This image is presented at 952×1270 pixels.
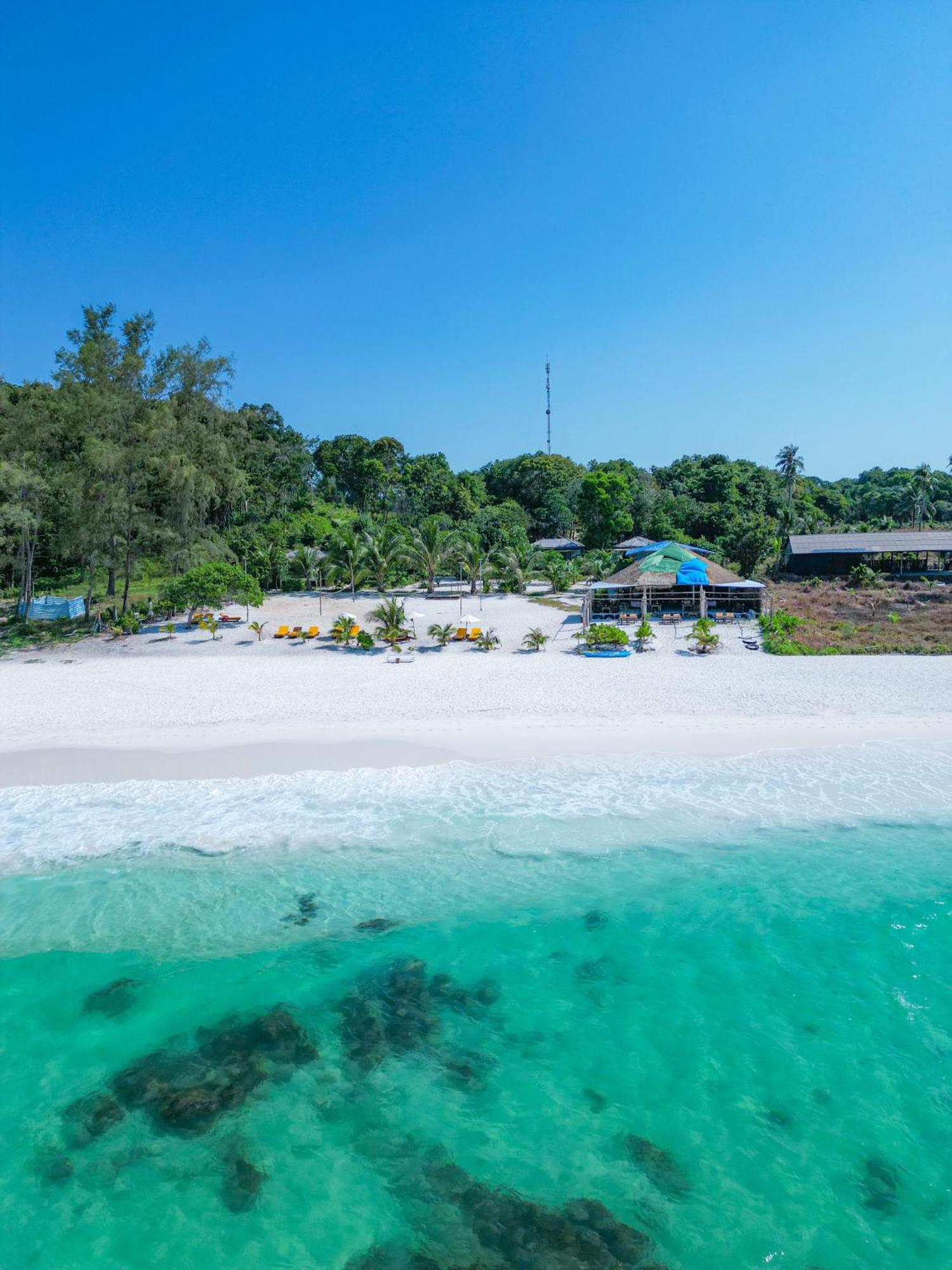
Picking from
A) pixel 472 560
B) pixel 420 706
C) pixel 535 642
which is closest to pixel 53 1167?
pixel 420 706

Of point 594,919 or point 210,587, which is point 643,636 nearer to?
point 594,919

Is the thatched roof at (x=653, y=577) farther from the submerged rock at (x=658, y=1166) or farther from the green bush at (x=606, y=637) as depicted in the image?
the submerged rock at (x=658, y=1166)

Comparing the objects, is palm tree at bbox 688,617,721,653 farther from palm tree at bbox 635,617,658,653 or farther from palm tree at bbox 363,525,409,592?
palm tree at bbox 363,525,409,592

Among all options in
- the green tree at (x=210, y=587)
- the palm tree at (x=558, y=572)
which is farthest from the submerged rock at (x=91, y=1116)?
the palm tree at (x=558, y=572)

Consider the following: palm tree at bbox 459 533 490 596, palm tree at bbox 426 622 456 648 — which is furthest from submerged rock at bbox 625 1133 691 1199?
palm tree at bbox 459 533 490 596

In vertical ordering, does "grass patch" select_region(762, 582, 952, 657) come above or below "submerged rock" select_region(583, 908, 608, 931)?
above

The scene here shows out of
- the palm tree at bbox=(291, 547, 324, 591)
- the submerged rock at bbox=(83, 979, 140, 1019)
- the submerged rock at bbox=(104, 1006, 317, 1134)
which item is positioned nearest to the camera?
the submerged rock at bbox=(104, 1006, 317, 1134)

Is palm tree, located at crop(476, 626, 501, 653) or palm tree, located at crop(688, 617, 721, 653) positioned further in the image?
palm tree, located at crop(476, 626, 501, 653)
